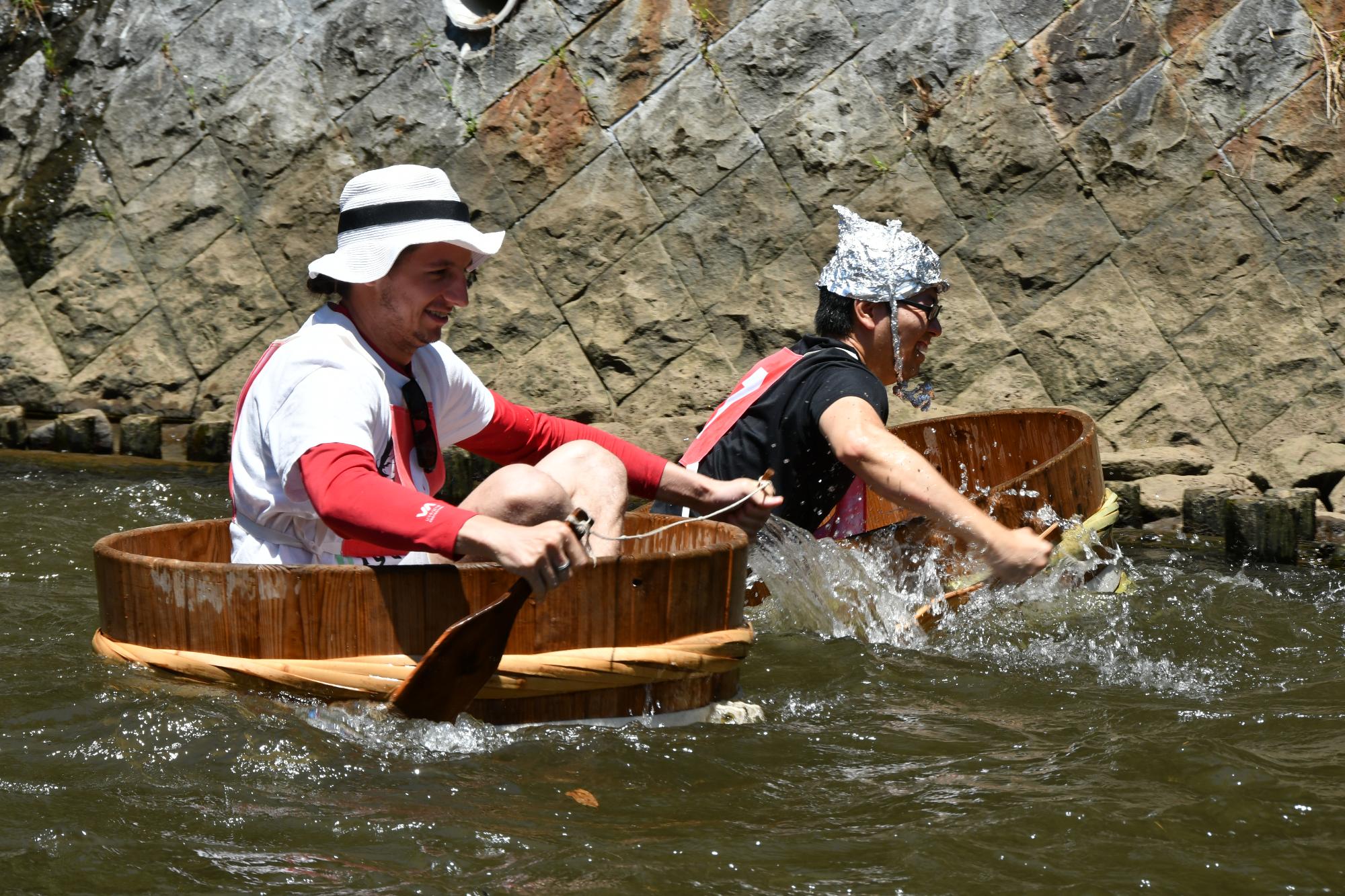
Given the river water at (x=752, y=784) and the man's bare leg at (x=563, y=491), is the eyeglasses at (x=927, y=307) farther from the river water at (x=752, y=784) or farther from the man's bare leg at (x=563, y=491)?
the man's bare leg at (x=563, y=491)

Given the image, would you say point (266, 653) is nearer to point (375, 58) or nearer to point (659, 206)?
point (659, 206)

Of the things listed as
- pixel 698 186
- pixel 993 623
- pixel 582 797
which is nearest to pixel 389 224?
pixel 582 797

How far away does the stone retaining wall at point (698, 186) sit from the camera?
7.07 meters

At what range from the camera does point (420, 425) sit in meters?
3.55

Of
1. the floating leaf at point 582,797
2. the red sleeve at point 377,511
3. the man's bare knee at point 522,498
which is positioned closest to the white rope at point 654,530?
the man's bare knee at point 522,498

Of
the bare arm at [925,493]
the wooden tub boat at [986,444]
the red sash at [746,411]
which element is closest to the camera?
the bare arm at [925,493]

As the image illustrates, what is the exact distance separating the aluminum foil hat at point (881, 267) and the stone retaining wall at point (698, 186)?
9.12ft

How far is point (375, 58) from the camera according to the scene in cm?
859

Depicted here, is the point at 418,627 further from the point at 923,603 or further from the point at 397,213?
the point at 923,603

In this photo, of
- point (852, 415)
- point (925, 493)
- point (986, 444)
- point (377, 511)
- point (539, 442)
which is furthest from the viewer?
point (986, 444)

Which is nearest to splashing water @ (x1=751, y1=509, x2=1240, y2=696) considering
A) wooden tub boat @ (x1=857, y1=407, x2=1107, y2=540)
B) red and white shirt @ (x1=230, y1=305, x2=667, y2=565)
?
wooden tub boat @ (x1=857, y1=407, x2=1107, y2=540)

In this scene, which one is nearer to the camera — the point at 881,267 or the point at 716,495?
the point at 716,495

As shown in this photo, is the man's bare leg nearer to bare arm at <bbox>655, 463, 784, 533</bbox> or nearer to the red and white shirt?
the red and white shirt

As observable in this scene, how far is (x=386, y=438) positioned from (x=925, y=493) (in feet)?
4.80
